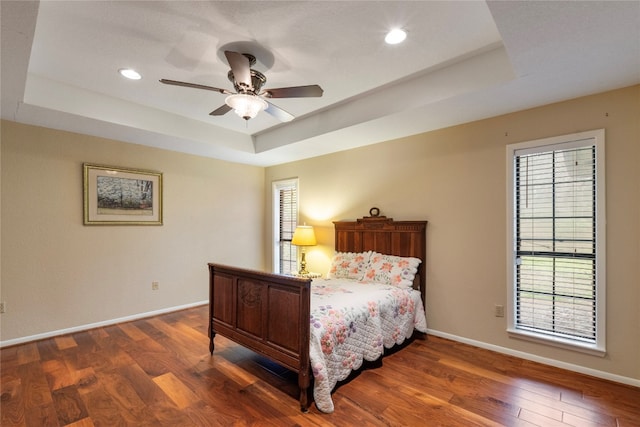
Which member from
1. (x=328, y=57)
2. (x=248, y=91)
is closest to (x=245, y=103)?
(x=248, y=91)

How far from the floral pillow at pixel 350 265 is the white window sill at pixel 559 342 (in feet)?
5.51

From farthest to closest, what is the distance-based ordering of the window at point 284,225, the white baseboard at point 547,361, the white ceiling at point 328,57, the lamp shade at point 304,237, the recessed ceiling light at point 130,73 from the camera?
the window at point 284,225 → the lamp shade at point 304,237 → the recessed ceiling light at point 130,73 → the white baseboard at point 547,361 → the white ceiling at point 328,57

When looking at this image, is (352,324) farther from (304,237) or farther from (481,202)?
(304,237)

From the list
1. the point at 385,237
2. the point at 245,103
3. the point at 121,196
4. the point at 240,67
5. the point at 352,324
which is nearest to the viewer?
the point at 240,67

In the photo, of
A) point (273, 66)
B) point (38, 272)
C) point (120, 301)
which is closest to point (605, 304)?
point (273, 66)

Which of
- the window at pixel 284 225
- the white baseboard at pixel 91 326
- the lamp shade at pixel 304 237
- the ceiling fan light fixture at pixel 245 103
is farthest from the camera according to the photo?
Answer: the window at pixel 284 225

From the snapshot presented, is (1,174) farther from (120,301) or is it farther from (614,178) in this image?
(614,178)

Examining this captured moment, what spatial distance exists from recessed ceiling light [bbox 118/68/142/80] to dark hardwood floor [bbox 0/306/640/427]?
2.71 metres

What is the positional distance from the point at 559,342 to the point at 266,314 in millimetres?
2647

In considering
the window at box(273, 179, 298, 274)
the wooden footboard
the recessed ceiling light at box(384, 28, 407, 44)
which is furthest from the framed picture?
the recessed ceiling light at box(384, 28, 407, 44)

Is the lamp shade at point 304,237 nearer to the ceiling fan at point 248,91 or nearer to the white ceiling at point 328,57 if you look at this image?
the white ceiling at point 328,57

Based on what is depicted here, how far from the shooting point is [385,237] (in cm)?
389

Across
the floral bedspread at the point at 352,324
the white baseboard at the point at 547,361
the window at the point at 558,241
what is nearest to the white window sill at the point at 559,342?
the window at the point at 558,241

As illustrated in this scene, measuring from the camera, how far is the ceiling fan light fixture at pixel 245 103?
2.26 meters
